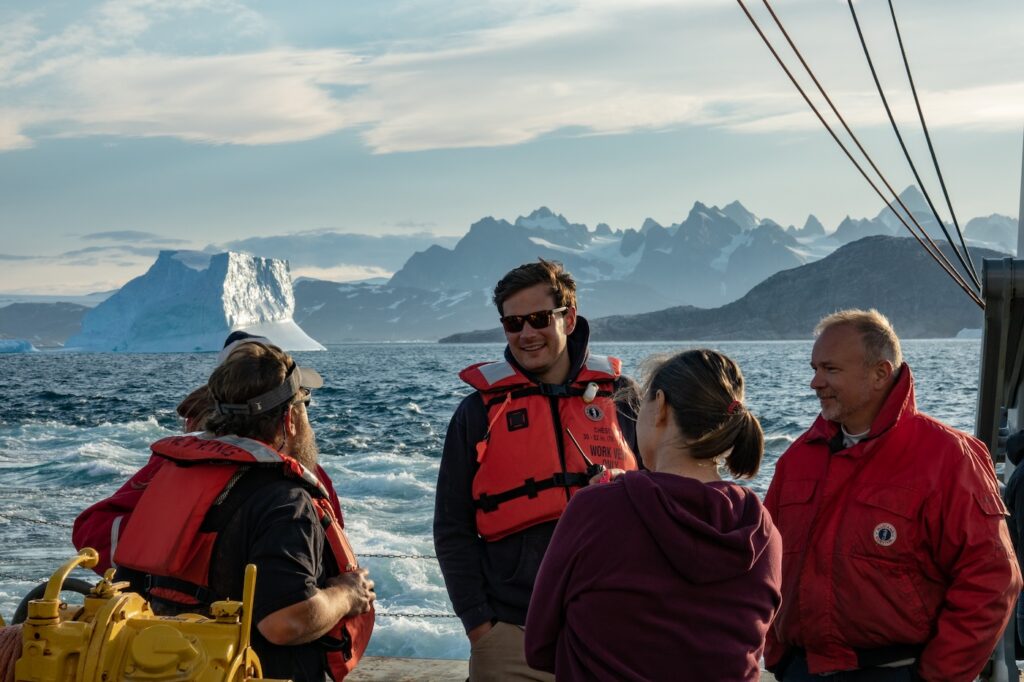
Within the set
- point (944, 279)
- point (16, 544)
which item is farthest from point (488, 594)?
point (944, 279)

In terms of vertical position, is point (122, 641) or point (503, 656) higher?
point (122, 641)

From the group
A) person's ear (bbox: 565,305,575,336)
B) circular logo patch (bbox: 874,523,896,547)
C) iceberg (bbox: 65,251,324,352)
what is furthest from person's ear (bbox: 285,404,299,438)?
iceberg (bbox: 65,251,324,352)

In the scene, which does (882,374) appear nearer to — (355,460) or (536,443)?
(536,443)

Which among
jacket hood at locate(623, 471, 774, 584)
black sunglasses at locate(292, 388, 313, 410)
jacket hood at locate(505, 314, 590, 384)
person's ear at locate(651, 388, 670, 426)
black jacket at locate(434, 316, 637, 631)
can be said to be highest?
jacket hood at locate(505, 314, 590, 384)

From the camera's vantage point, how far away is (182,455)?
223cm

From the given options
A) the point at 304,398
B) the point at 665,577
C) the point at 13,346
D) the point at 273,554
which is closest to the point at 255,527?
the point at 273,554

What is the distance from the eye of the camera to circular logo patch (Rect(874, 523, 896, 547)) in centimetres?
252

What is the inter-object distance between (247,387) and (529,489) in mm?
852

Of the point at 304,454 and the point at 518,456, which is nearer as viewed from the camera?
the point at 304,454

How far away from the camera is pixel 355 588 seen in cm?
238

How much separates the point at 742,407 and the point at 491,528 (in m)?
1.12

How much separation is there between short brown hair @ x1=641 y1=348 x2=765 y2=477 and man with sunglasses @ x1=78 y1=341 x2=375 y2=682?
773 millimetres

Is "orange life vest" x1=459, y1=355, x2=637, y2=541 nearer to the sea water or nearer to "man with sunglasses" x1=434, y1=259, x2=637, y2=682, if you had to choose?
"man with sunglasses" x1=434, y1=259, x2=637, y2=682

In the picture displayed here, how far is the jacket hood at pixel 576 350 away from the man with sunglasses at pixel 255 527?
0.76 metres
